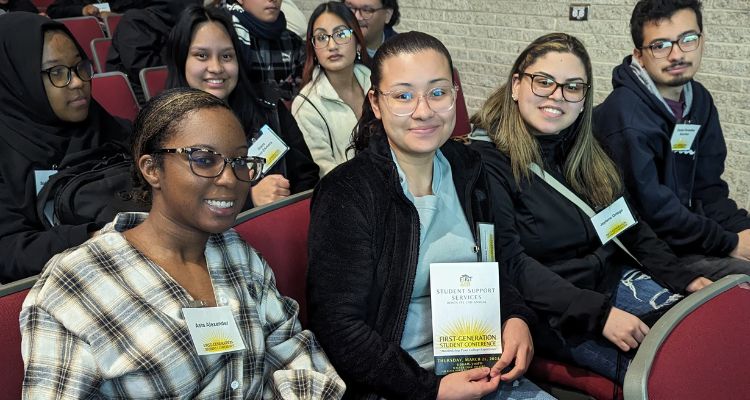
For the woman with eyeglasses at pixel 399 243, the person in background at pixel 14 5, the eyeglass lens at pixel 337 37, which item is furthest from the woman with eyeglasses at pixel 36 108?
the person in background at pixel 14 5

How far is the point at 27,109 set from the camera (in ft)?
7.20

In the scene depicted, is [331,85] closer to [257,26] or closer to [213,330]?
[257,26]

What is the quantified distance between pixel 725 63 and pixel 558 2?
3.80ft

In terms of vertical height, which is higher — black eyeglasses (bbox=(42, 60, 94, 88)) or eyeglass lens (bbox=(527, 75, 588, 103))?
black eyeglasses (bbox=(42, 60, 94, 88))

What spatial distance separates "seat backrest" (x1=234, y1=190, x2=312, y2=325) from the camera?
5.78ft

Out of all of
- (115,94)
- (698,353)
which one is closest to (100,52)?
(115,94)

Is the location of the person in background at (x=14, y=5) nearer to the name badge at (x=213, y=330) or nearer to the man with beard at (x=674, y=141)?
the man with beard at (x=674, y=141)

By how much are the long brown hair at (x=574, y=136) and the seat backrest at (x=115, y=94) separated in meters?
1.89

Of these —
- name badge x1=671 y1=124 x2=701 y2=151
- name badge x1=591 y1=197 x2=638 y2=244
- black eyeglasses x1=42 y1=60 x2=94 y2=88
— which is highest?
black eyeglasses x1=42 y1=60 x2=94 y2=88

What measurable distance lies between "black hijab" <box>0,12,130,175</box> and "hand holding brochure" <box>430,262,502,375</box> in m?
1.31

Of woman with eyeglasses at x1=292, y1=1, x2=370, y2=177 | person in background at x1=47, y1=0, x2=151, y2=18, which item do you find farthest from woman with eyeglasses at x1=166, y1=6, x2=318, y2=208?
person in background at x1=47, y1=0, x2=151, y2=18

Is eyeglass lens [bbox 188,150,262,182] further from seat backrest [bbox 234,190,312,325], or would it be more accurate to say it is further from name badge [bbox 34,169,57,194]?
name badge [bbox 34,169,57,194]

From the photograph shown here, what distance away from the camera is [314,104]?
10.00 ft

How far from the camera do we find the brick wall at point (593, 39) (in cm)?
394
